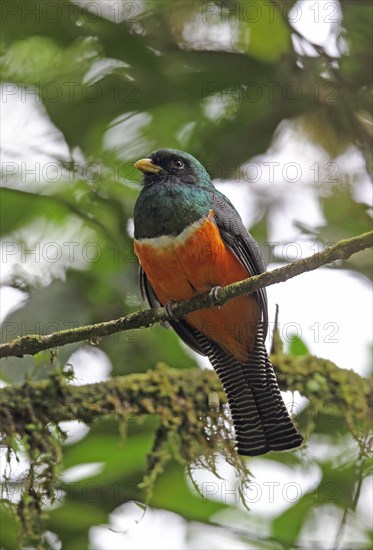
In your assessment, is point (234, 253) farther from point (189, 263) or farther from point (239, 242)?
point (189, 263)

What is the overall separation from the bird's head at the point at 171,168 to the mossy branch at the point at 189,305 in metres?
0.80

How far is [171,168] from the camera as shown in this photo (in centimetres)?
455

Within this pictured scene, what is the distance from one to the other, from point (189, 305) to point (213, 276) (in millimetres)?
262

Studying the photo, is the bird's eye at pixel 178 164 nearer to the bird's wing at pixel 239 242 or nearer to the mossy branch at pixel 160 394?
the bird's wing at pixel 239 242

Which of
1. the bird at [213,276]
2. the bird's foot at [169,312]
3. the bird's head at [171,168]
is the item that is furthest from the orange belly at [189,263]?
the bird's head at [171,168]

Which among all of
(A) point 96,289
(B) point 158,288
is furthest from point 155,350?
(B) point 158,288

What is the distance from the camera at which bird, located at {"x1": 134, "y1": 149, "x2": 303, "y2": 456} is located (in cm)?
409

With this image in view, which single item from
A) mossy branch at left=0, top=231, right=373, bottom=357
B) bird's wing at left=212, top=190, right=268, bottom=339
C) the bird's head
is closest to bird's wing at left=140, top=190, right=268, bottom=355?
bird's wing at left=212, top=190, right=268, bottom=339

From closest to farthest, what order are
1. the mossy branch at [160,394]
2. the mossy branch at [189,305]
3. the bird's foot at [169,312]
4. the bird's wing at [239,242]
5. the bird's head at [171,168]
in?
the mossy branch at [189,305], the bird's foot at [169,312], the bird's wing at [239,242], the mossy branch at [160,394], the bird's head at [171,168]

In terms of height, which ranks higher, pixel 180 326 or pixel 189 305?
pixel 189 305

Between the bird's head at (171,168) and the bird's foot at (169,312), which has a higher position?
the bird's head at (171,168)

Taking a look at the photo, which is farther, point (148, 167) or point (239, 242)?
point (148, 167)

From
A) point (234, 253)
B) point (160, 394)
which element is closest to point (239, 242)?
point (234, 253)

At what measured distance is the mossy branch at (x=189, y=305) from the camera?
2998 millimetres
